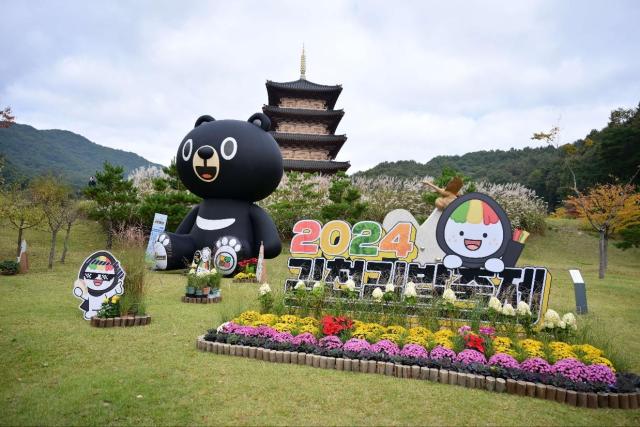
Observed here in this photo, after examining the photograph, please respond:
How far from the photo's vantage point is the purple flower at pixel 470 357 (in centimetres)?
420

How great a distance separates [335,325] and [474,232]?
3689 millimetres

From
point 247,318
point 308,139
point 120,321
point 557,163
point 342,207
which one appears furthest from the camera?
point 557,163

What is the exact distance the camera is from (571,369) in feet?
12.9

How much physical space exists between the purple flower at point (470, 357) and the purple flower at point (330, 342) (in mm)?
1199

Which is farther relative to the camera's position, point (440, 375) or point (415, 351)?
point (415, 351)

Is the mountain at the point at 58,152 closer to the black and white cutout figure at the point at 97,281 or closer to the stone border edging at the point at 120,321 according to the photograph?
the black and white cutout figure at the point at 97,281

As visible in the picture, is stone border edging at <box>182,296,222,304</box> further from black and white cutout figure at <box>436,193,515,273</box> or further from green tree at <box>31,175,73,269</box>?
green tree at <box>31,175,73,269</box>

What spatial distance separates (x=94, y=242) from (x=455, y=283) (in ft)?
49.2

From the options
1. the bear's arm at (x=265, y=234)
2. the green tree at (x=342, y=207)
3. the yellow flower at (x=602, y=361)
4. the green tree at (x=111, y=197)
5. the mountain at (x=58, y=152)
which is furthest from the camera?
the mountain at (x=58, y=152)

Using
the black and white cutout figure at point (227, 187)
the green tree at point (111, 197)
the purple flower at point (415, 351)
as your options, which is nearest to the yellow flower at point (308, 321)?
the purple flower at point (415, 351)

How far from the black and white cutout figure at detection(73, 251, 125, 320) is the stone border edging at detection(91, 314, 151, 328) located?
24 centimetres

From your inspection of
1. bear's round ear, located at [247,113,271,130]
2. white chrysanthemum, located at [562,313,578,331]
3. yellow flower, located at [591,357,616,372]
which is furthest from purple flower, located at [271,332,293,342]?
bear's round ear, located at [247,113,271,130]

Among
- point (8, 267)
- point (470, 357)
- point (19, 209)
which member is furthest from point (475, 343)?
point (19, 209)

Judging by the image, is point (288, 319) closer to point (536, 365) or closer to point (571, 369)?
point (536, 365)
